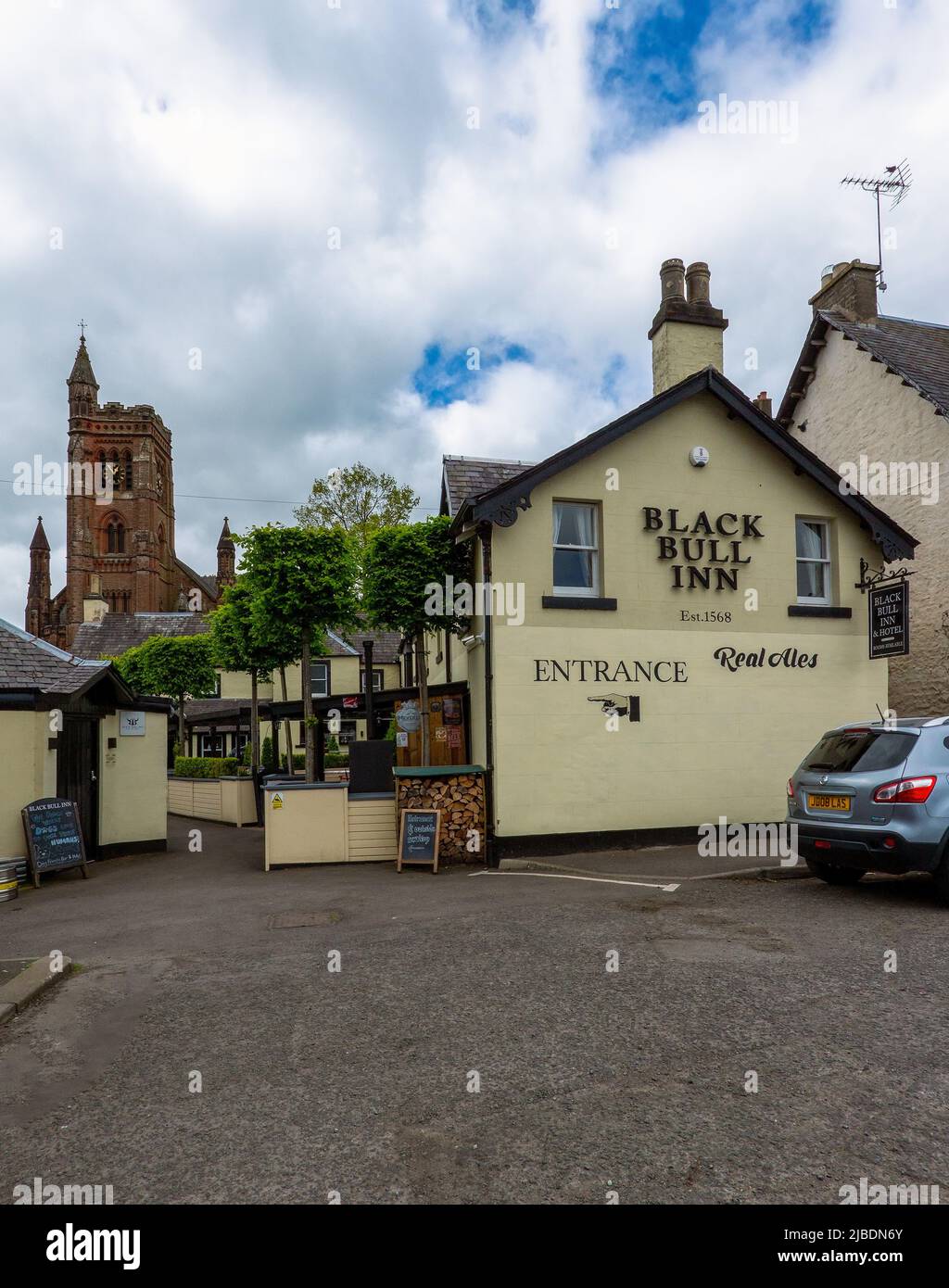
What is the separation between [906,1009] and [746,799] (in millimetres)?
8219

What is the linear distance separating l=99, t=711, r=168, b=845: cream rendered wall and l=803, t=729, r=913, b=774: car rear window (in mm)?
12359

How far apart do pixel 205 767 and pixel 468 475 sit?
57.0 feet

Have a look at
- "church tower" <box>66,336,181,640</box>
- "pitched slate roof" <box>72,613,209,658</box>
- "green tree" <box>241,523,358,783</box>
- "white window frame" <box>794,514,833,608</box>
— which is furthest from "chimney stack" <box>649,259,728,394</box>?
"church tower" <box>66,336,181,640</box>

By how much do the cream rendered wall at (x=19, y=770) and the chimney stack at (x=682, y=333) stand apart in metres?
12.2

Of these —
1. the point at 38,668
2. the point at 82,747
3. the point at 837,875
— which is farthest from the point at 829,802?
the point at 82,747

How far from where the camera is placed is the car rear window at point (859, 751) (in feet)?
27.9

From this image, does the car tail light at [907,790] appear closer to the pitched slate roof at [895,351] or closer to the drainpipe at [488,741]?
the drainpipe at [488,741]

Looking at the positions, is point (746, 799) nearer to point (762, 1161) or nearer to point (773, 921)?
point (773, 921)

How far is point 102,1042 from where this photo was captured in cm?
525

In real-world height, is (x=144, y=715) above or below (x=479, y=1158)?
above

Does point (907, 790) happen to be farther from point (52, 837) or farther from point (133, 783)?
point (133, 783)

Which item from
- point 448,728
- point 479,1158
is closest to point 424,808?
point 448,728

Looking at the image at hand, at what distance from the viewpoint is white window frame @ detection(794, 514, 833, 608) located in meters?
14.4
